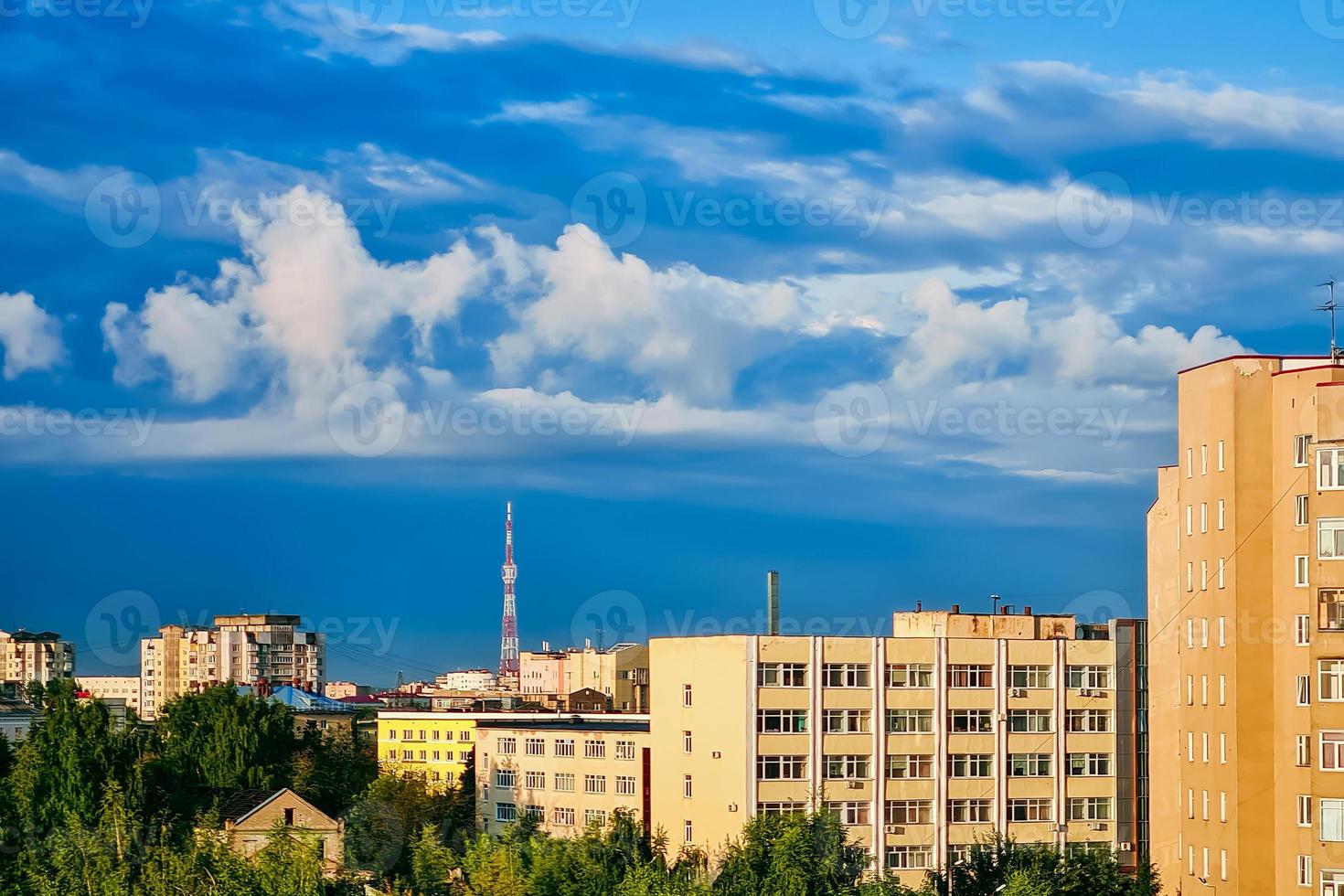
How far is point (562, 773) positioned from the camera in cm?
6925

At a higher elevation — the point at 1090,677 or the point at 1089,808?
the point at 1090,677

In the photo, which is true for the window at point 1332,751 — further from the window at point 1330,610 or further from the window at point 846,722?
the window at point 846,722

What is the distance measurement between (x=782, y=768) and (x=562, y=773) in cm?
1644

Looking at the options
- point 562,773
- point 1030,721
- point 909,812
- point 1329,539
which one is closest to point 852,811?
point 909,812

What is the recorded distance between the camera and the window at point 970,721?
187 feet

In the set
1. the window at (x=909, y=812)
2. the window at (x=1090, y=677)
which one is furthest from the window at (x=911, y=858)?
the window at (x=1090, y=677)

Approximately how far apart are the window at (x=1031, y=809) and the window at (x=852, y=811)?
5.25 metres

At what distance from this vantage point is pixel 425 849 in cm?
3928

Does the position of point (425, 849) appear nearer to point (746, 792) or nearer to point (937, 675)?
point (746, 792)

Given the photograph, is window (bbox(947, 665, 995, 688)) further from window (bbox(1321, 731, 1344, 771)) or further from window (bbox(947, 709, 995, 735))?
window (bbox(1321, 731, 1344, 771))

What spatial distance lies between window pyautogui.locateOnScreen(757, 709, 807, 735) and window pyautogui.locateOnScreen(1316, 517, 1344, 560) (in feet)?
63.5

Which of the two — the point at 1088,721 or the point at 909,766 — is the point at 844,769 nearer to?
the point at 909,766

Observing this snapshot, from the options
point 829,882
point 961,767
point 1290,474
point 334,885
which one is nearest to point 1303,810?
point 1290,474

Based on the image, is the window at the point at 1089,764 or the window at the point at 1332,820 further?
the window at the point at 1089,764
